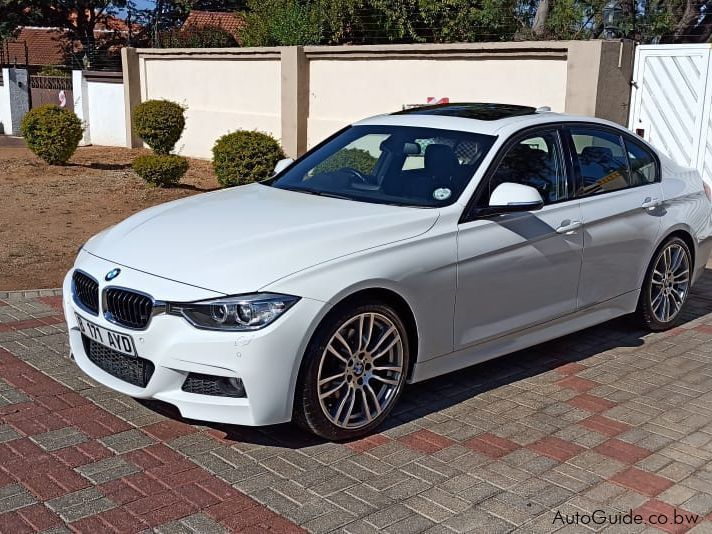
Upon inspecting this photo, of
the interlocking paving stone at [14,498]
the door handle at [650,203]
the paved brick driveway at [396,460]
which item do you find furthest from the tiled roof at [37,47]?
the interlocking paving stone at [14,498]

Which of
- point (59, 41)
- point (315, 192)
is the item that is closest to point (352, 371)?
point (315, 192)

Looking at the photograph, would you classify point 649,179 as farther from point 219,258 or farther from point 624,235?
point 219,258

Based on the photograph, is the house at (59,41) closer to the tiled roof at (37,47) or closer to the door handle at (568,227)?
the tiled roof at (37,47)

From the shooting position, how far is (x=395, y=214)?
15.8 feet

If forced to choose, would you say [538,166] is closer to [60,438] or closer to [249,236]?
[249,236]

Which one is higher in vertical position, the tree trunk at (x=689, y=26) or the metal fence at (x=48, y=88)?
the tree trunk at (x=689, y=26)

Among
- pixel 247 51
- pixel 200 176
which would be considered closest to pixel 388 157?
pixel 200 176

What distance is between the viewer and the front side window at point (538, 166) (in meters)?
5.30

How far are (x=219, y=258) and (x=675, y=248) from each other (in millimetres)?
3980

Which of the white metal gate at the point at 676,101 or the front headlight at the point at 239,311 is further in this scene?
the white metal gate at the point at 676,101

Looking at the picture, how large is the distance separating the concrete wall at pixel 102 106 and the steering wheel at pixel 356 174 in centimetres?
1653

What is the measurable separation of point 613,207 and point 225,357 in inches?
127

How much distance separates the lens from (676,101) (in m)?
10.8

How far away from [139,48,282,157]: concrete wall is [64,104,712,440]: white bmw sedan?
10932 millimetres
